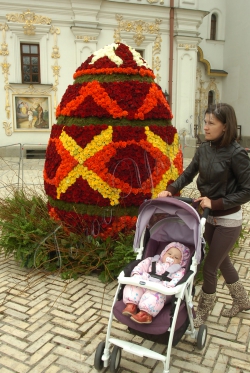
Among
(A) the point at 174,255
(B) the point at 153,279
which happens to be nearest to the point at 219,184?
(A) the point at 174,255

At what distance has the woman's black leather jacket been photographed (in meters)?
2.81

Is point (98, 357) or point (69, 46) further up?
point (69, 46)

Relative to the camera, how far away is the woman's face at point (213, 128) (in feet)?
9.34

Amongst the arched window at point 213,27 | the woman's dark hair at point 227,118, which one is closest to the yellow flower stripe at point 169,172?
the woman's dark hair at point 227,118

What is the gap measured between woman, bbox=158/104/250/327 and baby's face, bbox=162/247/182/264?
40 centimetres

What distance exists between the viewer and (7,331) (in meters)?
3.14

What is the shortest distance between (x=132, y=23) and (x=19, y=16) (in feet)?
17.3

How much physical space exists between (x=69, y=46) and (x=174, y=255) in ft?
49.6

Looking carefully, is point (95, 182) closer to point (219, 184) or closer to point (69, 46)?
point (219, 184)

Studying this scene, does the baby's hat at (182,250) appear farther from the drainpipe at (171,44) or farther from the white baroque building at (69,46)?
the drainpipe at (171,44)

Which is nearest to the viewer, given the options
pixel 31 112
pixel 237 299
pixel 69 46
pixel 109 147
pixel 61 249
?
pixel 237 299

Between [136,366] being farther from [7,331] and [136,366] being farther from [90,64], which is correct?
[90,64]

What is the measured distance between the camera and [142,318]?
2.34 metres

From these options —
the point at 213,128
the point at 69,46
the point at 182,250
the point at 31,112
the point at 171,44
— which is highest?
the point at 171,44
